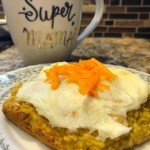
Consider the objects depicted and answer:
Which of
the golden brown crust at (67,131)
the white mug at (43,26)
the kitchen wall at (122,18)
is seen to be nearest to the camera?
the golden brown crust at (67,131)

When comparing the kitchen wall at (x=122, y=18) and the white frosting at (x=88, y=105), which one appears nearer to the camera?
the white frosting at (x=88, y=105)

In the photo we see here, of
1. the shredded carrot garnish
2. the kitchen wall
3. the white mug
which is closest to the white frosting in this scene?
the shredded carrot garnish

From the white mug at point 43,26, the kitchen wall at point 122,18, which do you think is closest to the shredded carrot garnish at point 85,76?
the white mug at point 43,26

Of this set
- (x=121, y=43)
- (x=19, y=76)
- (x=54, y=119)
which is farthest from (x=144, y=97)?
(x=121, y=43)

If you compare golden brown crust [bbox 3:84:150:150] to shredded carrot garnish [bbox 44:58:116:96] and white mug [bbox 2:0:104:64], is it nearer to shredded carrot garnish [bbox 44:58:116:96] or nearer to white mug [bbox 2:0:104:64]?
shredded carrot garnish [bbox 44:58:116:96]

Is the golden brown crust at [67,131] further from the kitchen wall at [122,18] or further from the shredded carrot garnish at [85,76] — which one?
the kitchen wall at [122,18]

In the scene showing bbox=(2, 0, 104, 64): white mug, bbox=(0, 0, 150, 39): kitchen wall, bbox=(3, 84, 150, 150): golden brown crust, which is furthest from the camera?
bbox=(0, 0, 150, 39): kitchen wall
